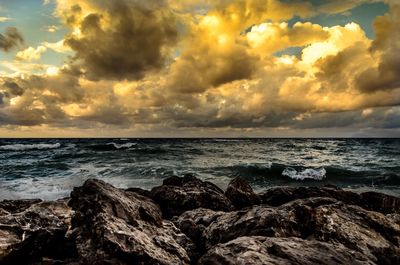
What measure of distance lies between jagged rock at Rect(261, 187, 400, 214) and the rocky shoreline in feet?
7.68

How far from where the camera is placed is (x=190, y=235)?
6.46 metres

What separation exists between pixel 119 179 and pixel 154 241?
1586 centimetres

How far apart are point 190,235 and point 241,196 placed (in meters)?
3.90

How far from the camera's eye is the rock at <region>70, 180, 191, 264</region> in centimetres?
447

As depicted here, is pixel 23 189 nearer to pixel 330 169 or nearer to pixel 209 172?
pixel 209 172

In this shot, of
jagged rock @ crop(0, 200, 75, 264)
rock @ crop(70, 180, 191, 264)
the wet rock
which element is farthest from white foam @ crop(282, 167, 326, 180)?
jagged rock @ crop(0, 200, 75, 264)

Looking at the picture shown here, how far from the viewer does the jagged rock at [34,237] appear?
4.96m

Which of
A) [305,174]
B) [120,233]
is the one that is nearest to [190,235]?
[120,233]

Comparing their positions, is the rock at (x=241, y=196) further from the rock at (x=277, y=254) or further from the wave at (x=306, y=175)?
the wave at (x=306, y=175)

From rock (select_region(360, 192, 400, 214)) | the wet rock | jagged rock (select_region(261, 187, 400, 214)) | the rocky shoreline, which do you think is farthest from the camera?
the wet rock

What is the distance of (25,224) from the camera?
5.57 m

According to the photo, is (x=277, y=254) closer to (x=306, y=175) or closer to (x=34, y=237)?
(x=34, y=237)

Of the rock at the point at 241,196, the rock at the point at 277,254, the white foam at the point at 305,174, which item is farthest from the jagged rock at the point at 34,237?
the white foam at the point at 305,174

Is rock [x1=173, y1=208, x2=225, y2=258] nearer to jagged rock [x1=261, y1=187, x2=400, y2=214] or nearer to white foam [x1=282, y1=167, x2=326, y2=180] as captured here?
jagged rock [x1=261, y1=187, x2=400, y2=214]
